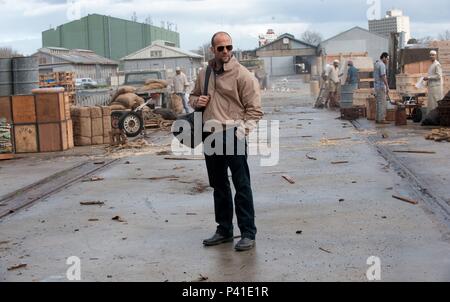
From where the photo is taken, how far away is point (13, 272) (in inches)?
256

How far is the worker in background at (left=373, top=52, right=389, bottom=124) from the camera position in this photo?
20.8 metres

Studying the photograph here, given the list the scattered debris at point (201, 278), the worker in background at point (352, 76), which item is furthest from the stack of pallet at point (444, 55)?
the scattered debris at point (201, 278)

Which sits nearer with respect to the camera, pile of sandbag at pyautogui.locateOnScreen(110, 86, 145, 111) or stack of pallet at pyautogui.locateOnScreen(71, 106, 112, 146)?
stack of pallet at pyautogui.locateOnScreen(71, 106, 112, 146)

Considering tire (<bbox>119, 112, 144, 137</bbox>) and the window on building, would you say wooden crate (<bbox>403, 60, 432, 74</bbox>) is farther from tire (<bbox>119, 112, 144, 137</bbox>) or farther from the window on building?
the window on building

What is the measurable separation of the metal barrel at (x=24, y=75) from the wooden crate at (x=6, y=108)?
214 cm

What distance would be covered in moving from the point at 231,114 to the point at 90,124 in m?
12.1

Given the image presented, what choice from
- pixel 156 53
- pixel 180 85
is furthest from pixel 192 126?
pixel 156 53

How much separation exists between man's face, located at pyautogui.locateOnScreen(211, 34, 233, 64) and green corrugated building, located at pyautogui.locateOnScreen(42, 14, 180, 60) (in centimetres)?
9567

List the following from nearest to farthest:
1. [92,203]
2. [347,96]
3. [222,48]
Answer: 1. [222,48]
2. [92,203]
3. [347,96]

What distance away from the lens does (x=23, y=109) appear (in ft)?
56.4

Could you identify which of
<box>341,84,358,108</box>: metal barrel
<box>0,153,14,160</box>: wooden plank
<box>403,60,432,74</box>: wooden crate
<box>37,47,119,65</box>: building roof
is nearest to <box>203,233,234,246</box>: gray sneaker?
<box>0,153,14,160</box>: wooden plank

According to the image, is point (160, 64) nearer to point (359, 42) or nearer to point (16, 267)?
point (359, 42)
